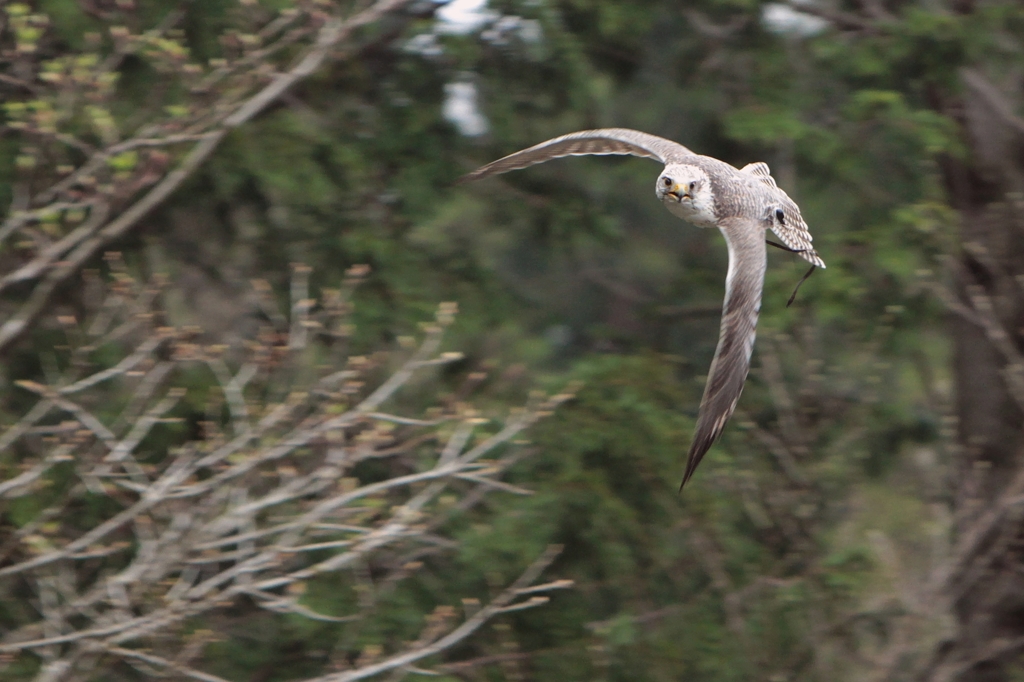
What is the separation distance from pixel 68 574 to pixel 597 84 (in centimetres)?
395

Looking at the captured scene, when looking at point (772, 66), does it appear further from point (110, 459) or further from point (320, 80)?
point (110, 459)

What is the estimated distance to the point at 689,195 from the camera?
3895 millimetres

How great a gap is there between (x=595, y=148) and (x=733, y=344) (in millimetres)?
1522

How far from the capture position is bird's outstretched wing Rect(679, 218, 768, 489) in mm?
3413

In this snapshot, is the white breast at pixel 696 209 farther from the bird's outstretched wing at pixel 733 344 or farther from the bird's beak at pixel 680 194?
the bird's outstretched wing at pixel 733 344

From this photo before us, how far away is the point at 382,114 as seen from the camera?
23.0ft

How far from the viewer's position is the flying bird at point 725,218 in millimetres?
3451

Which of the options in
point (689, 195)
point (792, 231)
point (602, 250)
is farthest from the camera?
point (602, 250)

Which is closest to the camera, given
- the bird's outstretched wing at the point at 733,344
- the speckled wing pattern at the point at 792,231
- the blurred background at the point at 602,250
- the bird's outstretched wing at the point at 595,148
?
the bird's outstretched wing at the point at 733,344

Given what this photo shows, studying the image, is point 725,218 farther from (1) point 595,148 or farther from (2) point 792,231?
(1) point 595,148

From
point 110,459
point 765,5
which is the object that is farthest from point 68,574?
point 765,5

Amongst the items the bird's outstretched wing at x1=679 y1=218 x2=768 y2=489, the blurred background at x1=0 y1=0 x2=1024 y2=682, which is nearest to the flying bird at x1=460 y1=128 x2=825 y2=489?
the bird's outstretched wing at x1=679 y1=218 x2=768 y2=489

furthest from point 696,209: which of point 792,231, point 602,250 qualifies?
point 602,250

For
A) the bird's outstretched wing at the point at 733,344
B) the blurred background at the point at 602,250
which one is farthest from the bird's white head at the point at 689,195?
the blurred background at the point at 602,250
